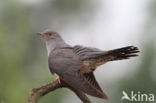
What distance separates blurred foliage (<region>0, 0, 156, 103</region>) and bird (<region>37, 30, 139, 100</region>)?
562cm

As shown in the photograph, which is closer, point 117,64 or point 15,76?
point 15,76

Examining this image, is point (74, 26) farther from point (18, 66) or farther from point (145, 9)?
point (18, 66)

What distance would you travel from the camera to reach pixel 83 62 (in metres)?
7.45

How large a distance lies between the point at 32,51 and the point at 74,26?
3.35 meters

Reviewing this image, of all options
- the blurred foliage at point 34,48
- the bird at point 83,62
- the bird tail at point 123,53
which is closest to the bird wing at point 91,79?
the bird at point 83,62

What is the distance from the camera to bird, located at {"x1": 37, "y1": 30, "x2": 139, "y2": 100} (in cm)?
712

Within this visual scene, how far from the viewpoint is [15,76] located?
15125mm

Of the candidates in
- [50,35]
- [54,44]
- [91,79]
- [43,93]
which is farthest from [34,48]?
Answer: [43,93]

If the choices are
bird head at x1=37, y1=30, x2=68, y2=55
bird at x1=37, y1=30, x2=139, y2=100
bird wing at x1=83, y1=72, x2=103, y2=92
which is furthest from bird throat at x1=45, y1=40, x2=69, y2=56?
bird wing at x1=83, y1=72, x2=103, y2=92

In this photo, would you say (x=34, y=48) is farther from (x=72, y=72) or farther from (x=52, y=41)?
(x=72, y=72)

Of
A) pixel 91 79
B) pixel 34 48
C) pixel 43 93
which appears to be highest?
pixel 43 93


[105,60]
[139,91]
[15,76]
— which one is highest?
[105,60]

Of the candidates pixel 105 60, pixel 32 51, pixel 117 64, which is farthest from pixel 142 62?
pixel 105 60

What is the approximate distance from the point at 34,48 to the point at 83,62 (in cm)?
1254
